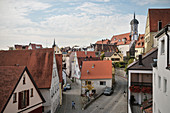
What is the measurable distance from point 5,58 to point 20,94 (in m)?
14.0

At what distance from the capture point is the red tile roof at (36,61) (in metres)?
21.8

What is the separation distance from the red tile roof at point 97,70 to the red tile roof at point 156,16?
12.6 meters

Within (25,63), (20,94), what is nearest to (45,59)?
(25,63)

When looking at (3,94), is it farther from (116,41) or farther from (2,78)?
(116,41)

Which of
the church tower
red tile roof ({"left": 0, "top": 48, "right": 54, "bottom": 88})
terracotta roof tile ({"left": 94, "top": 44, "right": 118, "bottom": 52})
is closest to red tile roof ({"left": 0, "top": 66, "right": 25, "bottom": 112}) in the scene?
red tile roof ({"left": 0, "top": 48, "right": 54, "bottom": 88})

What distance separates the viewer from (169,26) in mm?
8680

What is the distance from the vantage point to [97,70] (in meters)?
37.0

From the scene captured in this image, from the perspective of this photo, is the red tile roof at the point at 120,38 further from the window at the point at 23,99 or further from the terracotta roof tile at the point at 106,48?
the window at the point at 23,99

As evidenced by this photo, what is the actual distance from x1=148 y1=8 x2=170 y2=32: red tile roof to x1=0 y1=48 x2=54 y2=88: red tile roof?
71.5 feet

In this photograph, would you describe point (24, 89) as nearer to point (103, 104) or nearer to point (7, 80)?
point (7, 80)

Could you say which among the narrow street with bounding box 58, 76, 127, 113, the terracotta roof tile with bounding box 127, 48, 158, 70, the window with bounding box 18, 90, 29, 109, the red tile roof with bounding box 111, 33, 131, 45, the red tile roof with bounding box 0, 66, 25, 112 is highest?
the red tile roof with bounding box 111, 33, 131, 45

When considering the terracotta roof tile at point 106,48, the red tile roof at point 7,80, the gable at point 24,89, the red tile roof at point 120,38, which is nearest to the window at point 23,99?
the gable at point 24,89

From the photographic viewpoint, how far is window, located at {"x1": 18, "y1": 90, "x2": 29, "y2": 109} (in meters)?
13.7

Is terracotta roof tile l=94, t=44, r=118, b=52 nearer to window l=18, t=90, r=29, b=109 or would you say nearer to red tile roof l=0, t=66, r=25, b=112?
window l=18, t=90, r=29, b=109
